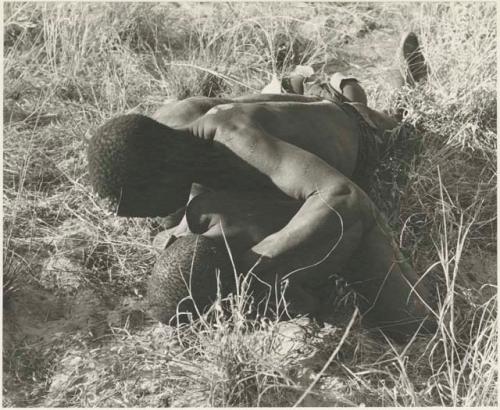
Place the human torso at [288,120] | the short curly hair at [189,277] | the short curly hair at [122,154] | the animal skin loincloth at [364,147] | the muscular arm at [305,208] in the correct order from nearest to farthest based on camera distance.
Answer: the short curly hair at [189,277]
the muscular arm at [305,208]
the short curly hair at [122,154]
the human torso at [288,120]
the animal skin loincloth at [364,147]

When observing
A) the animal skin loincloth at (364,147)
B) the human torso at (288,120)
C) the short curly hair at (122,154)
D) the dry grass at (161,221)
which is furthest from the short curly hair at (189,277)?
the animal skin loincloth at (364,147)

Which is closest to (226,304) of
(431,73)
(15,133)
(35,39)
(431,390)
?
(431,390)

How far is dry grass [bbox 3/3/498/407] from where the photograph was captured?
3.01 m

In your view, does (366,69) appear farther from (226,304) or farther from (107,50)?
(226,304)

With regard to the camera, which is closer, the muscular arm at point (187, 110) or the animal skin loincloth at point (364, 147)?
the muscular arm at point (187, 110)

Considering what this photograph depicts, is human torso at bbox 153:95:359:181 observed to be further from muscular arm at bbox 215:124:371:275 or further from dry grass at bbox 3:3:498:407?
dry grass at bbox 3:3:498:407

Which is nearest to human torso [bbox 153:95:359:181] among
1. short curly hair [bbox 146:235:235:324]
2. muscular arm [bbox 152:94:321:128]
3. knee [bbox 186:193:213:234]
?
muscular arm [bbox 152:94:321:128]

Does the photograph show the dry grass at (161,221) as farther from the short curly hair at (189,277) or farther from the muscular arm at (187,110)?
the muscular arm at (187,110)

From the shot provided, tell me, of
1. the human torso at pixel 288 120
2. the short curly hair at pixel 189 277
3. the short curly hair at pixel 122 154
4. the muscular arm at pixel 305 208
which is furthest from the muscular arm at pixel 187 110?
the short curly hair at pixel 189 277

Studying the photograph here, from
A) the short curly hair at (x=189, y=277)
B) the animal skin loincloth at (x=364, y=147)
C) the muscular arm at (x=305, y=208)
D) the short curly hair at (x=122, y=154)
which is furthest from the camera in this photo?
the animal skin loincloth at (x=364, y=147)

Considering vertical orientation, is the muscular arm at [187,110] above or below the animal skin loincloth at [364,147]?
above

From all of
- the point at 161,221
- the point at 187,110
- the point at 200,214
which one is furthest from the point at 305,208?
the point at 161,221

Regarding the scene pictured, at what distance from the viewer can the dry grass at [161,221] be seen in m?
3.01

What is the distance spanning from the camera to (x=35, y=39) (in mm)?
4750
